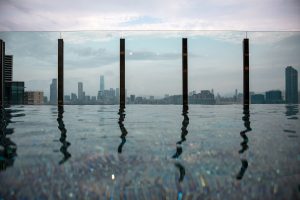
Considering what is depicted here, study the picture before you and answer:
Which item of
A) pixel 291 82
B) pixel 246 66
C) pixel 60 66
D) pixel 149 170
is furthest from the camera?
pixel 291 82

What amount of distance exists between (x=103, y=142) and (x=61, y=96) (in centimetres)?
1752

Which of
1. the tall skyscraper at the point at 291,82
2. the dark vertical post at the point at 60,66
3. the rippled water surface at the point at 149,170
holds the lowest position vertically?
the rippled water surface at the point at 149,170

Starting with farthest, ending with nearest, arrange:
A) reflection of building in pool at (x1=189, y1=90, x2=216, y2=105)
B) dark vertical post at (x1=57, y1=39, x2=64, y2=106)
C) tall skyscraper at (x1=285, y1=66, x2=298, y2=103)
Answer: tall skyscraper at (x1=285, y1=66, x2=298, y2=103) < reflection of building in pool at (x1=189, y1=90, x2=216, y2=105) < dark vertical post at (x1=57, y1=39, x2=64, y2=106)

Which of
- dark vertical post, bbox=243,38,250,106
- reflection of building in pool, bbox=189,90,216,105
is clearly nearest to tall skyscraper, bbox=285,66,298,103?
reflection of building in pool, bbox=189,90,216,105

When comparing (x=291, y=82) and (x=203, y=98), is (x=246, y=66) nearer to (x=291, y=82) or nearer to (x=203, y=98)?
(x=203, y=98)

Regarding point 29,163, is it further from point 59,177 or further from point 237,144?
point 237,144

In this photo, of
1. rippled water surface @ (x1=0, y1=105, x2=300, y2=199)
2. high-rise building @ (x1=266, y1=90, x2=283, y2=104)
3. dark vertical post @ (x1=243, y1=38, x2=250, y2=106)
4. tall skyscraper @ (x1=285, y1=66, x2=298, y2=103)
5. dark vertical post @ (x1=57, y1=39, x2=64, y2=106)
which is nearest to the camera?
rippled water surface @ (x1=0, y1=105, x2=300, y2=199)

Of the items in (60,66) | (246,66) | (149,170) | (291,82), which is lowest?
(149,170)

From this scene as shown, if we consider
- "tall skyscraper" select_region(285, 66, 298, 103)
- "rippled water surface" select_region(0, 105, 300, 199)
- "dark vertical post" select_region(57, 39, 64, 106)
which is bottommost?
"rippled water surface" select_region(0, 105, 300, 199)

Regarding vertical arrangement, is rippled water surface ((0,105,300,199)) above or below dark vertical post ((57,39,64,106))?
below

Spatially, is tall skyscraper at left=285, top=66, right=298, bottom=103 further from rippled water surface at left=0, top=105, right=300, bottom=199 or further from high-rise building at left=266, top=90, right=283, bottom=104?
rippled water surface at left=0, top=105, right=300, bottom=199

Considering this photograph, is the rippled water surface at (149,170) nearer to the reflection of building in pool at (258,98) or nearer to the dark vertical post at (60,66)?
the dark vertical post at (60,66)

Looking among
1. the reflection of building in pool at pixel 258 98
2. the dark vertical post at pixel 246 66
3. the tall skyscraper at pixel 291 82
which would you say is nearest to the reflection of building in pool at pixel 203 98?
the reflection of building in pool at pixel 258 98

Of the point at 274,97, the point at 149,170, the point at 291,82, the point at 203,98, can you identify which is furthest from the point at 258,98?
the point at 149,170
